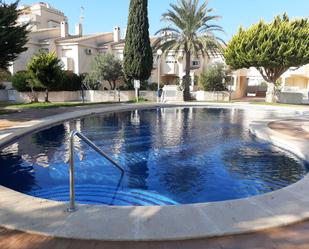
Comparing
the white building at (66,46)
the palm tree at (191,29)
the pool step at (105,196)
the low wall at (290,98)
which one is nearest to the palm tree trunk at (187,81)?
the palm tree at (191,29)

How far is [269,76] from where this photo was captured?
100ft

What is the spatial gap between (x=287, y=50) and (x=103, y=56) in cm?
1849

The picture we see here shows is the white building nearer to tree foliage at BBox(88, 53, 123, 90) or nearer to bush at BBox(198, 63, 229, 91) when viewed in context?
tree foliage at BBox(88, 53, 123, 90)

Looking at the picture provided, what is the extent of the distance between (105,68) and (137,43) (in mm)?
4378

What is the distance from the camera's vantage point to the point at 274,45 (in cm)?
2678

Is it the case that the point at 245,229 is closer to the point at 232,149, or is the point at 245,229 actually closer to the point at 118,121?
the point at 232,149

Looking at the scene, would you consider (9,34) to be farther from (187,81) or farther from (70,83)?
(187,81)

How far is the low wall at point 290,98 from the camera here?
32.7 metres

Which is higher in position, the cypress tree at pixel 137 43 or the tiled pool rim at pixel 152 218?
the cypress tree at pixel 137 43

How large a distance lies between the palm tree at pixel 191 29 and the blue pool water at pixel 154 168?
18.9 meters

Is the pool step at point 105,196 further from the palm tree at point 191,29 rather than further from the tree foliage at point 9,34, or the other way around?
the palm tree at point 191,29

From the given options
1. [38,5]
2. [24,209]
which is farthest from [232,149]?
[38,5]

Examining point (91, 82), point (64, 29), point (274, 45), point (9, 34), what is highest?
point (64, 29)

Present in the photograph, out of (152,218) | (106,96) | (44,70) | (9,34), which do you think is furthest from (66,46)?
(152,218)
